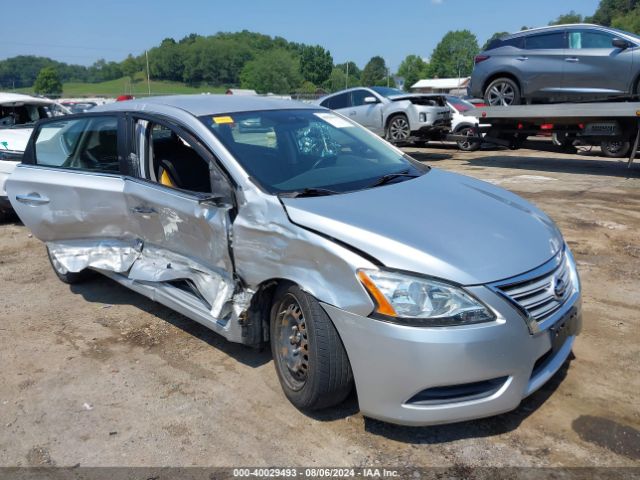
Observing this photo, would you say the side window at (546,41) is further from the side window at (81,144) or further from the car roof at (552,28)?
the side window at (81,144)

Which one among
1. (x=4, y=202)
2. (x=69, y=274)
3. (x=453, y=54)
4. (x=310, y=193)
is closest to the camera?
(x=310, y=193)

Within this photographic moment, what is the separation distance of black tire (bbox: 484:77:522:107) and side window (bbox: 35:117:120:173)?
857 centimetres

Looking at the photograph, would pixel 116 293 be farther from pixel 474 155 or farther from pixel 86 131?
Answer: pixel 474 155

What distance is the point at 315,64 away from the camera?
119 m

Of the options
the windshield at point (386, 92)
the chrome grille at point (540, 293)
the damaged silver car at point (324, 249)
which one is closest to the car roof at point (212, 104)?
the damaged silver car at point (324, 249)

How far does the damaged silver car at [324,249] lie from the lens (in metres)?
2.51

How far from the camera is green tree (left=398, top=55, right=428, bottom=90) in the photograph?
452ft

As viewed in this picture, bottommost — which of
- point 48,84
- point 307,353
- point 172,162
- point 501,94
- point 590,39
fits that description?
point 307,353

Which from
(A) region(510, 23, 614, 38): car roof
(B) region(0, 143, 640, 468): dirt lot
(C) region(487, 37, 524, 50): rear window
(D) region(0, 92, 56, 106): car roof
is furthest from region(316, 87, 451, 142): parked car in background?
(B) region(0, 143, 640, 468): dirt lot

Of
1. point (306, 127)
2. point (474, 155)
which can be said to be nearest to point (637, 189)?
point (474, 155)

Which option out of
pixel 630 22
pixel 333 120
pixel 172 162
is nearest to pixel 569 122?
pixel 333 120

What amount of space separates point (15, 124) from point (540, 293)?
9.18 m

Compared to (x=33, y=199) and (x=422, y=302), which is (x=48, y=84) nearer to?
(x=33, y=199)

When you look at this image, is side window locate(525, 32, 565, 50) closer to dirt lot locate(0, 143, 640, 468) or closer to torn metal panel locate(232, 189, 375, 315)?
dirt lot locate(0, 143, 640, 468)
